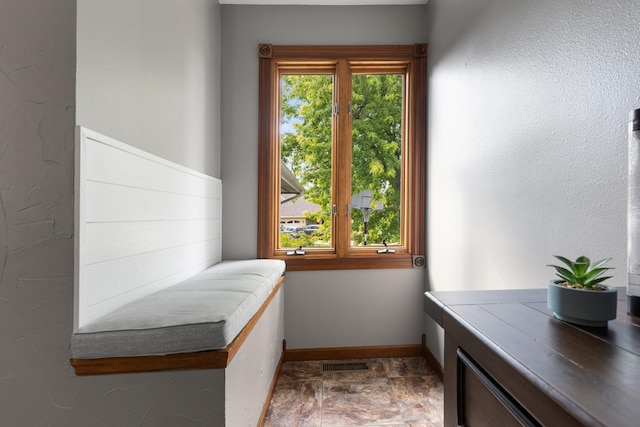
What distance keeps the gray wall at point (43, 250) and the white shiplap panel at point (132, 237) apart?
0.21 ft

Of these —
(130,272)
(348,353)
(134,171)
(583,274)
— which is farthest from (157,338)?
(348,353)

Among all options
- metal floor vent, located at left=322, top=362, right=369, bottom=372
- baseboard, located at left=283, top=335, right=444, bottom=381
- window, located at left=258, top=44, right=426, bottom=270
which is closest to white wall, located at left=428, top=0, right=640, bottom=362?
window, located at left=258, top=44, right=426, bottom=270

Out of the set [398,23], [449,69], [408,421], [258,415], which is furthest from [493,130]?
[258,415]

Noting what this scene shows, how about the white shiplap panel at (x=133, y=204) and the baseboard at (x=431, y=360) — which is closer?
the white shiplap panel at (x=133, y=204)

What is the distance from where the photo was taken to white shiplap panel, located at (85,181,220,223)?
1079mm

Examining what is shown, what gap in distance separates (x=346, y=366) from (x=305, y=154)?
170cm

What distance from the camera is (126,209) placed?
1.24 m

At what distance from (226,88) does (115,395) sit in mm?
2145

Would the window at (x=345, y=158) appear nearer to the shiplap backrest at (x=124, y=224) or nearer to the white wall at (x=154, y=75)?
the white wall at (x=154, y=75)

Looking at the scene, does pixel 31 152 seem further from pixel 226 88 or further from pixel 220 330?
pixel 226 88

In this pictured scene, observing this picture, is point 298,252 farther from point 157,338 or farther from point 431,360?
point 157,338

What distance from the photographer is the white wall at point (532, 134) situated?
3.11ft

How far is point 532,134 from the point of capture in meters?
1.28

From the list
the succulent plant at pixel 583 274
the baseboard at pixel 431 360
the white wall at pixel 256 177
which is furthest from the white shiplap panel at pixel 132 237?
the baseboard at pixel 431 360
